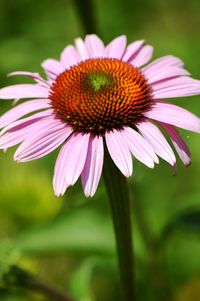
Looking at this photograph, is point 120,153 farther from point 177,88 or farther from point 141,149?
point 177,88

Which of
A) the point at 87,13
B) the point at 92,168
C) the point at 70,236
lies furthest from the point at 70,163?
the point at 87,13

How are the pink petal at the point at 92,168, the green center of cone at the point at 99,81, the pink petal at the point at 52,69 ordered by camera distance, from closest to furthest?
the pink petal at the point at 92,168, the green center of cone at the point at 99,81, the pink petal at the point at 52,69

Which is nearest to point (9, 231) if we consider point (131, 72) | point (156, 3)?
point (131, 72)

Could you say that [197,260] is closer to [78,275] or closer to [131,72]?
[78,275]

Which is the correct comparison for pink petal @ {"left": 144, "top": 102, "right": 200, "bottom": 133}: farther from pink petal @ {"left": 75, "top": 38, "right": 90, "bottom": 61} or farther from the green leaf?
the green leaf

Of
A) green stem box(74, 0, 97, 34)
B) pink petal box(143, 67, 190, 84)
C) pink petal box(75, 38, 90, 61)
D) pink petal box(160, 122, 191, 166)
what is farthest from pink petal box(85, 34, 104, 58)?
green stem box(74, 0, 97, 34)

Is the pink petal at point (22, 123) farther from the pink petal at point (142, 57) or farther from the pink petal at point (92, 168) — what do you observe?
the pink petal at point (142, 57)

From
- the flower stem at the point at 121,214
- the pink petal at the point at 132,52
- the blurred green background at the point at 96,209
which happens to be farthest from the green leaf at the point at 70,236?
the pink petal at the point at 132,52
